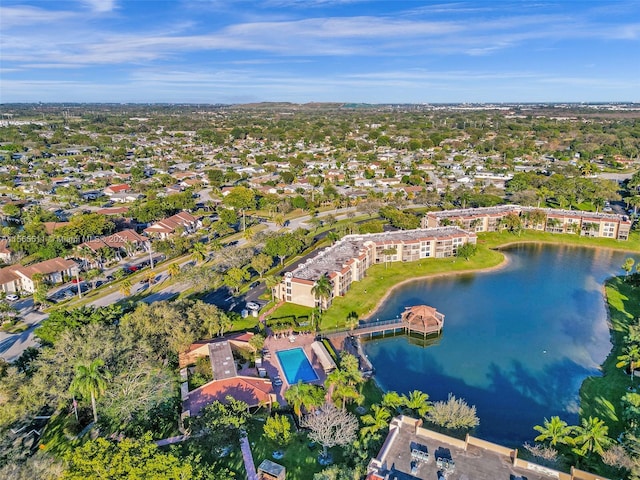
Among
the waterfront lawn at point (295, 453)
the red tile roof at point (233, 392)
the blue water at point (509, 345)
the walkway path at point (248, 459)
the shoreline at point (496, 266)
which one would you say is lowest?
the blue water at point (509, 345)

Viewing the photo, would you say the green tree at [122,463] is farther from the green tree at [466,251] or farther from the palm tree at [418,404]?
the green tree at [466,251]

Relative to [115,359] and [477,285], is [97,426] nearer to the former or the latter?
[115,359]

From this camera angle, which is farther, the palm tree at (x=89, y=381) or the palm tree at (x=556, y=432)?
the palm tree at (x=556, y=432)

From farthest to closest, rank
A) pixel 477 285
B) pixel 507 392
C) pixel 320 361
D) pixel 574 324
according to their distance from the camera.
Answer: pixel 477 285 < pixel 574 324 < pixel 320 361 < pixel 507 392

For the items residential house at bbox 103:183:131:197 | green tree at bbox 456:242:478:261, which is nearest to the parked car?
green tree at bbox 456:242:478:261

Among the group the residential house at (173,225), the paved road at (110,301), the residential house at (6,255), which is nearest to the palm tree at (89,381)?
the paved road at (110,301)

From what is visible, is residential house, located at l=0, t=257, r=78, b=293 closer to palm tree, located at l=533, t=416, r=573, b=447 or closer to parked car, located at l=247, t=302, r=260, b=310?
parked car, located at l=247, t=302, r=260, b=310

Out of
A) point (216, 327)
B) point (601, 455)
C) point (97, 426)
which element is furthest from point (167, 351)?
point (601, 455)
